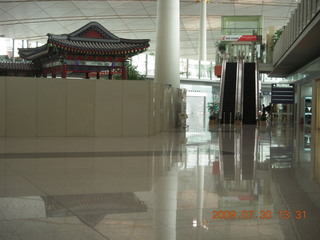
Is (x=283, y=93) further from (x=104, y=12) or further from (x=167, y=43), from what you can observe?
(x=104, y=12)

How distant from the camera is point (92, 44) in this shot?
69.4ft

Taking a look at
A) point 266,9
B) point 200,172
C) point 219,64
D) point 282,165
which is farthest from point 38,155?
point 266,9

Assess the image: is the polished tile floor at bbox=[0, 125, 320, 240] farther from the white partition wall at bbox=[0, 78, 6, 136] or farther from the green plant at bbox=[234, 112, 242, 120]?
the green plant at bbox=[234, 112, 242, 120]

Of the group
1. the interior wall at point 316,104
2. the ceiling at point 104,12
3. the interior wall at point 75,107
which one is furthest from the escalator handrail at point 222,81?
the interior wall at point 75,107

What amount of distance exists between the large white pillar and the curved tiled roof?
1987 mm

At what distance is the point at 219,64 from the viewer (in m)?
35.2

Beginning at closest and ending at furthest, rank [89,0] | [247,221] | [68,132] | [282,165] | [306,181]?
[247,221] < [306,181] < [282,165] < [68,132] < [89,0]

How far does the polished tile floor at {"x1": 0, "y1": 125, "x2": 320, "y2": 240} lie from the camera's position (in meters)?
4.06

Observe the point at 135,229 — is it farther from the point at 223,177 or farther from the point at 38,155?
the point at 38,155

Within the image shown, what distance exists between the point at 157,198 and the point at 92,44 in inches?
654

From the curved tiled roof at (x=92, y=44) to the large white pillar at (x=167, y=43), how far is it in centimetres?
199

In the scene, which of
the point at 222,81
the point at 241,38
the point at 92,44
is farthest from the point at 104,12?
the point at 92,44

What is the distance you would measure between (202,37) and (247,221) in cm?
4378

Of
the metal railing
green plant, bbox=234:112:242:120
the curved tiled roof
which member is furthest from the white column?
the curved tiled roof
